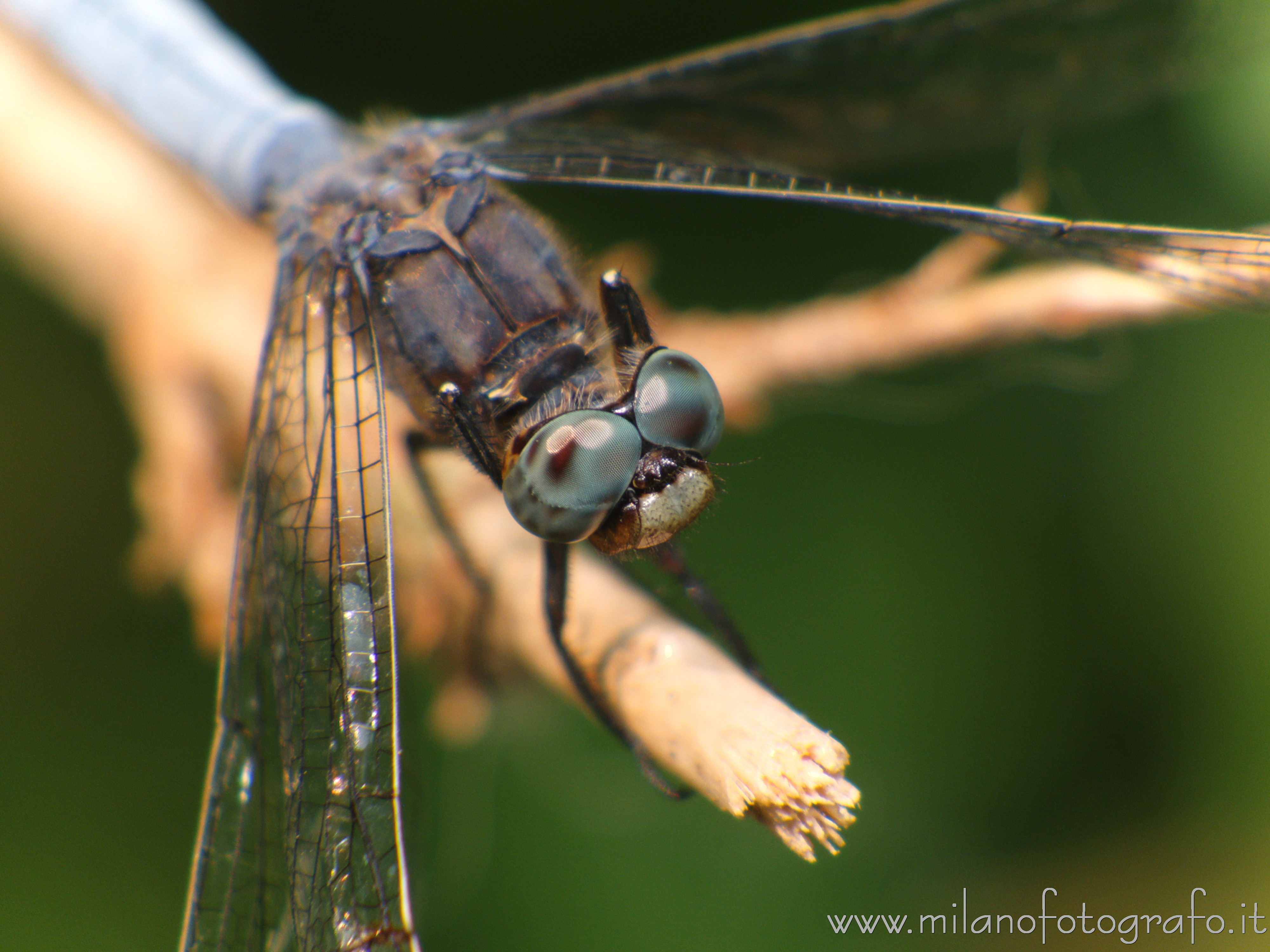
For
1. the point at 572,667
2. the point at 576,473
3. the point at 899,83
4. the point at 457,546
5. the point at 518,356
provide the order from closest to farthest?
1. the point at 576,473
2. the point at 572,667
3. the point at 518,356
4. the point at 457,546
5. the point at 899,83

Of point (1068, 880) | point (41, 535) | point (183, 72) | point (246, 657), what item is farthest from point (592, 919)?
point (183, 72)

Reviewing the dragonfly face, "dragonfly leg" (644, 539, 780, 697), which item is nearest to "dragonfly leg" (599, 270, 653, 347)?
the dragonfly face

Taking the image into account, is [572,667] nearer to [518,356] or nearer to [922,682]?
Answer: [518,356]

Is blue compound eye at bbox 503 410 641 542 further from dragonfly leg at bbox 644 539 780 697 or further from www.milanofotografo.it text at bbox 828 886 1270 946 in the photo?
www.milanofotografo.it text at bbox 828 886 1270 946

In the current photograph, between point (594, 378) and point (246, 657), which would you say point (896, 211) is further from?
point (246, 657)

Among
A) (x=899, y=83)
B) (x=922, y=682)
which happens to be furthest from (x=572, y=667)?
(x=899, y=83)

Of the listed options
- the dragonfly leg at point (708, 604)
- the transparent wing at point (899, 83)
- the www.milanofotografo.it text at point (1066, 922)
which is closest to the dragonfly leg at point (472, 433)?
the dragonfly leg at point (708, 604)

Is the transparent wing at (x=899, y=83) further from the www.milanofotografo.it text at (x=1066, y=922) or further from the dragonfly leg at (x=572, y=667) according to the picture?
the www.milanofotografo.it text at (x=1066, y=922)

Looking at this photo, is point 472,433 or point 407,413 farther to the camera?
point 407,413
